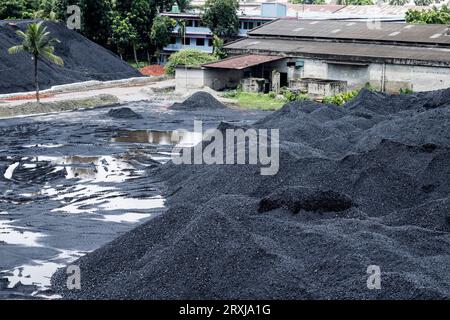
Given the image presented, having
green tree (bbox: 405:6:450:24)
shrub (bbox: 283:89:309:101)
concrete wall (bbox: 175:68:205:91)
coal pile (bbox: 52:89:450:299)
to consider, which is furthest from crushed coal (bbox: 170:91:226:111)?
green tree (bbox: 405:6:450:24)

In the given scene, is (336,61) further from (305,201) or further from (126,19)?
(305,201)

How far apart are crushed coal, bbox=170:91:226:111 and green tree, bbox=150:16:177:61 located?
16.4 m

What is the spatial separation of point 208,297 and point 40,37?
26.4 metres

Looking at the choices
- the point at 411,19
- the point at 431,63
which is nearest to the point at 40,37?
the point at 431,63

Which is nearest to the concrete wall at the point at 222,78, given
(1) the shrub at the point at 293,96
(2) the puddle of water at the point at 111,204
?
(1) the shrub at the point at 293,96

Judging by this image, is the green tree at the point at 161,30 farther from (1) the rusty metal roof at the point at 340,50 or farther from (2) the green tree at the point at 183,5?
(2) the green tree at the point at 183,5

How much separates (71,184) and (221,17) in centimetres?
3772

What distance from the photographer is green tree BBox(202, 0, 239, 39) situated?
56.6 metres

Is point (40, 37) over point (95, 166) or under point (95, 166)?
over

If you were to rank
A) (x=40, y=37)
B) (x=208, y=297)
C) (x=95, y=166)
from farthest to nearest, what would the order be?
(x=40, y=37) < (x=95, y=166) < (x=208, y=297)

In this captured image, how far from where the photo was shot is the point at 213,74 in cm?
4550

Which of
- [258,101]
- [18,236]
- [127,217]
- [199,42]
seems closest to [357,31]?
[258,101]

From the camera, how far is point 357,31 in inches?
1929
